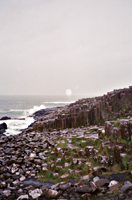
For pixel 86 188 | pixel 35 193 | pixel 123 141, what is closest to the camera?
pixel 86 188

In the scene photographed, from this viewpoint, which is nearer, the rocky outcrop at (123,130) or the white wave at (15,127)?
the rocky outcrop at (123,130)

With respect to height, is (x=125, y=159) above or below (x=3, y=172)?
above

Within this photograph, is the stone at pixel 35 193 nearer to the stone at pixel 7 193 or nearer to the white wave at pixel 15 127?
the stone at pixel 7 193

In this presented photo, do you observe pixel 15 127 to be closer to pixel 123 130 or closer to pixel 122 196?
pixel 123 130

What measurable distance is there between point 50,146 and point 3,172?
4.07 meters

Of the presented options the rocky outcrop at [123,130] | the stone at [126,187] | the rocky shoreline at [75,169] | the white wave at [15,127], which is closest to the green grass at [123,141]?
the rocky shoreline at [75,169]

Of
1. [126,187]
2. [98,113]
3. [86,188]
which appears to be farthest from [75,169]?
[98,113]

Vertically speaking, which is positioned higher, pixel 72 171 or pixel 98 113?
pixel 98 113

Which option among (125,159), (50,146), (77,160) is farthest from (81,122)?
(125,159)

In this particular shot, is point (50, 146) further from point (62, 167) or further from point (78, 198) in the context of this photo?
point (78, 198)

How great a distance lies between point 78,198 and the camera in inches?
188

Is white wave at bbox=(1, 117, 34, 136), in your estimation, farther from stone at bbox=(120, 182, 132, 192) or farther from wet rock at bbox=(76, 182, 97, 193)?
stone at bbox=(120, 182, 132, 192)

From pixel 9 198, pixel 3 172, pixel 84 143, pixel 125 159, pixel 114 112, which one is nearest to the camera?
pixel 9 198

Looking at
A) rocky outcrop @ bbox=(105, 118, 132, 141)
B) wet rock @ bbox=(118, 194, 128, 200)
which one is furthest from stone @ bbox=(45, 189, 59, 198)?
rocky outcrop @ bbox=(105, 118, 132, 141)
